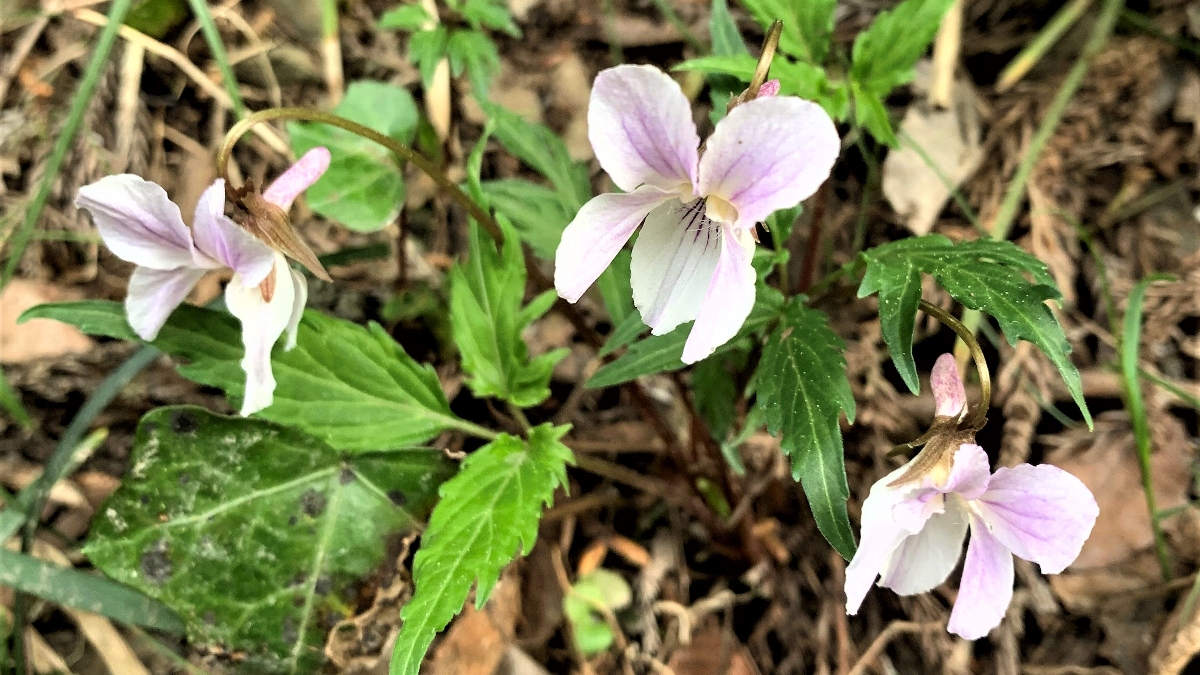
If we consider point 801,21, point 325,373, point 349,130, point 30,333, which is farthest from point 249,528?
point 801,21

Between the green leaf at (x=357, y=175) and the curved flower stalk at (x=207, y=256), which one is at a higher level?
the curved flower stalk at (x=207, y=256)

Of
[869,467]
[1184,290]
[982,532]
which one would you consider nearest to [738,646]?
[869,467]

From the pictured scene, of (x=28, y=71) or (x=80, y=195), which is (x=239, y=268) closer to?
(x=80, y=195)

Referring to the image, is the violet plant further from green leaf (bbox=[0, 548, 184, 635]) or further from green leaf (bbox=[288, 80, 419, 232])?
green leaf (bbox=[0, 548, 184, 635])

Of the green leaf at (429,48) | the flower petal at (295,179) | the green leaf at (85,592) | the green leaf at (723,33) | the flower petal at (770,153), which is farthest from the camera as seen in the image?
the green leaf at (429,48)

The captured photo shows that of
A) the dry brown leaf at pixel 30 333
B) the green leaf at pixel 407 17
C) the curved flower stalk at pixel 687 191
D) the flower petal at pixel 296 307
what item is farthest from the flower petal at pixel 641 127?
the dry brown leaf at pixel 30 333

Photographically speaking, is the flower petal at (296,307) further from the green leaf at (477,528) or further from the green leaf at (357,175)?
the green leaf at (357,175)
